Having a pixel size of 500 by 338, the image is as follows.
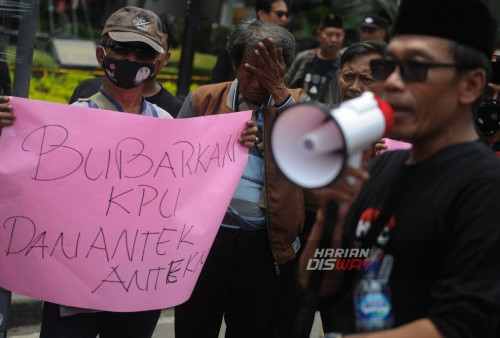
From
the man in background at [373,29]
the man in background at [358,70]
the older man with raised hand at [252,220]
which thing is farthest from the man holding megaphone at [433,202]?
the man in background at [373,29]

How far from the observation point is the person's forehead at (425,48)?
1.94 meters

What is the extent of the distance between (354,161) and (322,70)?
16.4ft

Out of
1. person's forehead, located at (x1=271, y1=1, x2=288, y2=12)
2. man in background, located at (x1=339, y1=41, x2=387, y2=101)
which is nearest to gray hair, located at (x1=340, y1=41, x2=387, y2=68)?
man in background, located at (x1=339, y1=41, x2=387, y2=101)

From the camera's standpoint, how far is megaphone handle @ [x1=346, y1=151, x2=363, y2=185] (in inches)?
70.8

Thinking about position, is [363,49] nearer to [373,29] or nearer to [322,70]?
[322,70]

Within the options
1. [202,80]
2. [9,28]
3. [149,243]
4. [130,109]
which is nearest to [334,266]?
[149,243]

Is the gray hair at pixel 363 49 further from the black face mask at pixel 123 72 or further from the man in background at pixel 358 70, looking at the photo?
the black face mask at pixel 123 72

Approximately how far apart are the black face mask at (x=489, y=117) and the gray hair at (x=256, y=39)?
40.2 inches

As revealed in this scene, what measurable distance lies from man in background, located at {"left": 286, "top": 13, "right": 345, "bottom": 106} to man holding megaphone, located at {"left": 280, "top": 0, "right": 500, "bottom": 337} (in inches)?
174

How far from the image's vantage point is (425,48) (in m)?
1.95

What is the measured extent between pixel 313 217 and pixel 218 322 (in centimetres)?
66

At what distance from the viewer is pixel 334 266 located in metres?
2.21

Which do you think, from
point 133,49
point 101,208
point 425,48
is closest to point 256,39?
point 133,49

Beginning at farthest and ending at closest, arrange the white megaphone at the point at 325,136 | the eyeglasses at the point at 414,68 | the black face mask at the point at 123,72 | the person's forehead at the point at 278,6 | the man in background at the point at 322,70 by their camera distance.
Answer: the person's forehead at the point at 278,6
the man in background at the point at 322,70
the black face mask at the point at 123,72
the eyeglasses at the point at 414,68
the white megaphone at the point at 325,136
